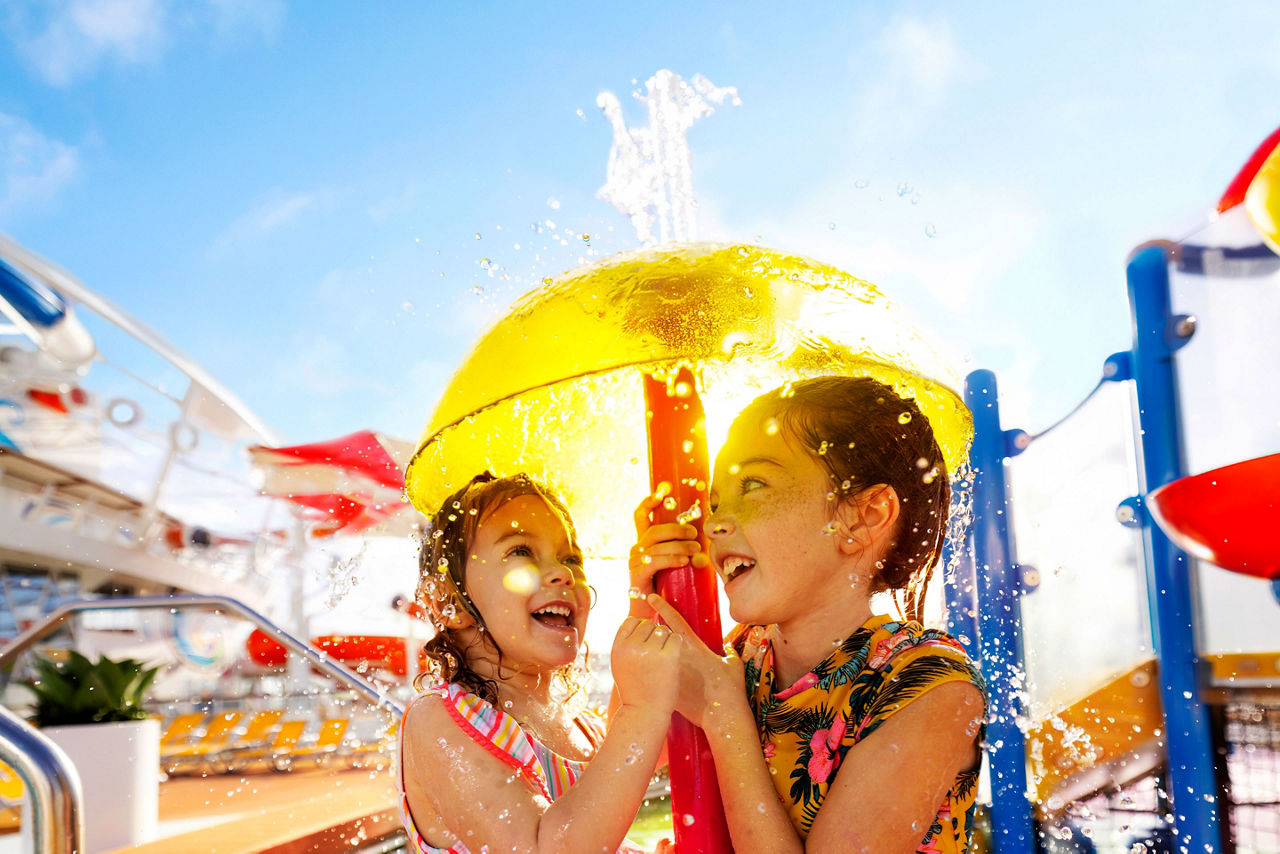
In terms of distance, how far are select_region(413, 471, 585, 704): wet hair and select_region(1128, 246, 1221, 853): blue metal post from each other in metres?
2.51

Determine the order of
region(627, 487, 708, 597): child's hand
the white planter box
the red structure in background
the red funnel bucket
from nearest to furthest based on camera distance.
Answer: region(627, 487, 708, 597): child's hand < the red funnel bucket < the white planter box < the red structure in background

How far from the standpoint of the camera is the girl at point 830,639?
1379 millimetres

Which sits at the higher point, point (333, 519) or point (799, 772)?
point (333, 519)

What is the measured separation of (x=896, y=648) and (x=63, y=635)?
6319 millimetres

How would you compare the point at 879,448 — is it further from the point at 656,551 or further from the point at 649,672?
the point at 649,672

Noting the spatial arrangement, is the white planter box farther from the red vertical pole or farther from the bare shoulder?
the red vertical pole

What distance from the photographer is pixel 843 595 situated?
1670 mm

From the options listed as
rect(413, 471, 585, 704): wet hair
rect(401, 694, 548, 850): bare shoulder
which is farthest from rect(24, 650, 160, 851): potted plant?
rect(401, 694, 548, 850): bare shoulder

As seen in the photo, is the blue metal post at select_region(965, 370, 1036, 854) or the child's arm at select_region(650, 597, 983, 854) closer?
the child's arm at select_region(650, 597, 983, 854)

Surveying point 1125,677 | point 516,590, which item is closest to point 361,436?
point 1125,677

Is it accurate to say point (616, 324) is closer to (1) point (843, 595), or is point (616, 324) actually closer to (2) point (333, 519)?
(1) point (843, 595)

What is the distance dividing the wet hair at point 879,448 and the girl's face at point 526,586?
1.76 feet

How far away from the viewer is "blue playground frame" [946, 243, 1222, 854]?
3.28m

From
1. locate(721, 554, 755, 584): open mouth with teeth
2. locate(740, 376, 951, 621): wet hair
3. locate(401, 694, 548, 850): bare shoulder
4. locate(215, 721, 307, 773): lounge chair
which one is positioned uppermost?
locate(740, 376, 951, 621): wet hair
